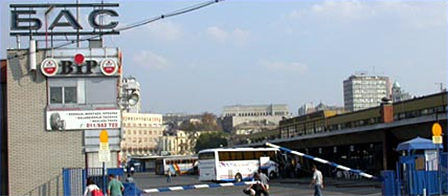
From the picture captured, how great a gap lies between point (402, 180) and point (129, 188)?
951 centimetres

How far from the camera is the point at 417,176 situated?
85.2 feet

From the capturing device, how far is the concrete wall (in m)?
30.6

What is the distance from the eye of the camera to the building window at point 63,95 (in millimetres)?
31578

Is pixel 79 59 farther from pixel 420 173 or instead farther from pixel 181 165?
pixel 181 165

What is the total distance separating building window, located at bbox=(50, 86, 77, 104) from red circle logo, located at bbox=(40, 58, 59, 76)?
72cm

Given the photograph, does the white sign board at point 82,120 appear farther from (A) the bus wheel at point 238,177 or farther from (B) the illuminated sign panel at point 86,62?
(A) the bus wheel at point 238,177

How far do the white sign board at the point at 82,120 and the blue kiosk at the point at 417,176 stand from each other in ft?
37.0

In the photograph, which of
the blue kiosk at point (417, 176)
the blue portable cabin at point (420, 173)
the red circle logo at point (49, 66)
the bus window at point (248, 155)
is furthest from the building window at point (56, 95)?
A: the bus window at point (248, 155)

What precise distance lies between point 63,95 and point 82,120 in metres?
1.36

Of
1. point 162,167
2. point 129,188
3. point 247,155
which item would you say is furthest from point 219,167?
point 162,167

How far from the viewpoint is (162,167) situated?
107m

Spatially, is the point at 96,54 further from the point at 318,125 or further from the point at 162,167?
the point at 162,167

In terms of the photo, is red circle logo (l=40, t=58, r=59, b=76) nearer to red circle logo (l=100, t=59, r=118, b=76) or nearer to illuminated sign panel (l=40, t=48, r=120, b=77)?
illuminated sign panel (l=40, t=48, r=120, b=77)

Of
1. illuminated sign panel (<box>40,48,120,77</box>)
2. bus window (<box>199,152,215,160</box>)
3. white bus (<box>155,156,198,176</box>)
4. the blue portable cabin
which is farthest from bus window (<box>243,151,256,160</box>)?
white bus (<box>155,156,198,176</box>)
